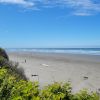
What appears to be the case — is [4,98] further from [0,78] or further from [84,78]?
[84,78]

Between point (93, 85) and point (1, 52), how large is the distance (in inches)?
169

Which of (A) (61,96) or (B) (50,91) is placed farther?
(B) (50,91)

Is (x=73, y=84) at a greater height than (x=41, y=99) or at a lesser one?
lesser

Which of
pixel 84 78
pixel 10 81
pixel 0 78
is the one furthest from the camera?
pixel 84 78

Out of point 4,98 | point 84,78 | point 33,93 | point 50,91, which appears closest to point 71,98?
point 50,91

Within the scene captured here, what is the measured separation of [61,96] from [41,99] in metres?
0.28

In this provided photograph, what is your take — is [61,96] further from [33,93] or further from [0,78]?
[0,78]

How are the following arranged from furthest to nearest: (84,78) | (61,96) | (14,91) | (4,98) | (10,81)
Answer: (84,78), (10,81), (4,98), (14,91), (61,96)

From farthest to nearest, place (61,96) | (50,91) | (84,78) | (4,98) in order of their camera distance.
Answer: (84,78), (4,98), (50,91), (61,96)

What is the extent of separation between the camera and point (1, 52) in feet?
44.1

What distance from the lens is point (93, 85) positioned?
547 inches

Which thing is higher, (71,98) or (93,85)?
(71,98)

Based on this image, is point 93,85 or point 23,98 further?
point 93,85

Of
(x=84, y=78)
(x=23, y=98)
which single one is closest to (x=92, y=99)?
(x=23, y=98)
